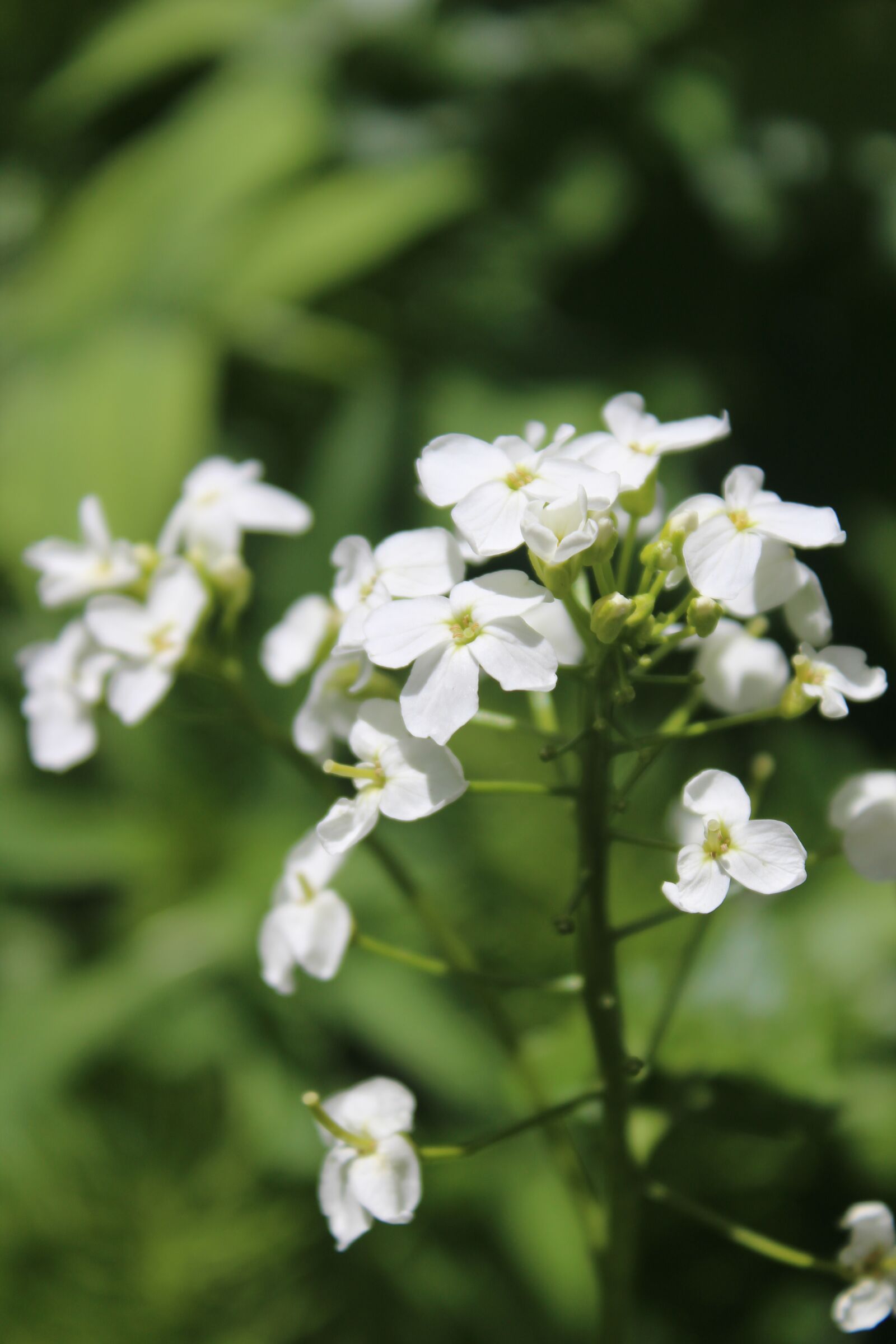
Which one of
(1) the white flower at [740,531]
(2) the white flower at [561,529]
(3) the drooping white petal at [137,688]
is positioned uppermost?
(2) the white flower at [561,529]

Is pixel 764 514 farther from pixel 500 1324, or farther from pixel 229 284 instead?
pixel 229 284

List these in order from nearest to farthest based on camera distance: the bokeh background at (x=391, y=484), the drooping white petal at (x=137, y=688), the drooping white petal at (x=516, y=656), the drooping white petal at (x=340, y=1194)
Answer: the drooping white petal at (x=516, y=656) → the drooping white petal at (x=340, y=1194) → the drooping white petal at (x=137, y=688) → the bokeh background at (x=391, y=484)

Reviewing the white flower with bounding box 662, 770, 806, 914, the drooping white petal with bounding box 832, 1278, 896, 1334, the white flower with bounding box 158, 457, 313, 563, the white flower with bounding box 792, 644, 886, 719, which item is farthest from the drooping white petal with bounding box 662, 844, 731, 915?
the white flower with bounding box 158, 457, 313, 563

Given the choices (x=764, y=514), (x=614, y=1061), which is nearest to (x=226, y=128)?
(x=764, y=514)

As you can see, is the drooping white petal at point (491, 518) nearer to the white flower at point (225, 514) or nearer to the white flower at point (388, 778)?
the white flower at point (388, 778)

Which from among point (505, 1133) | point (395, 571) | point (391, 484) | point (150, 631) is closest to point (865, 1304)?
point (505, 1133)

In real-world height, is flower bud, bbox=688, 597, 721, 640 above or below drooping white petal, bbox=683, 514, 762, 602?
below

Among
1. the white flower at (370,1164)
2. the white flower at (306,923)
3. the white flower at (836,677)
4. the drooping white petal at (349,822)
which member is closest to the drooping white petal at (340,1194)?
the white flower at (370,1164)

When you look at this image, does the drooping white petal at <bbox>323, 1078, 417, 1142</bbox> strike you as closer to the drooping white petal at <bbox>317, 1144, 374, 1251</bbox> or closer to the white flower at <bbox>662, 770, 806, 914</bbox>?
the drooping white petal at <bbox>317, 1144, 374, 1251</bbox>
